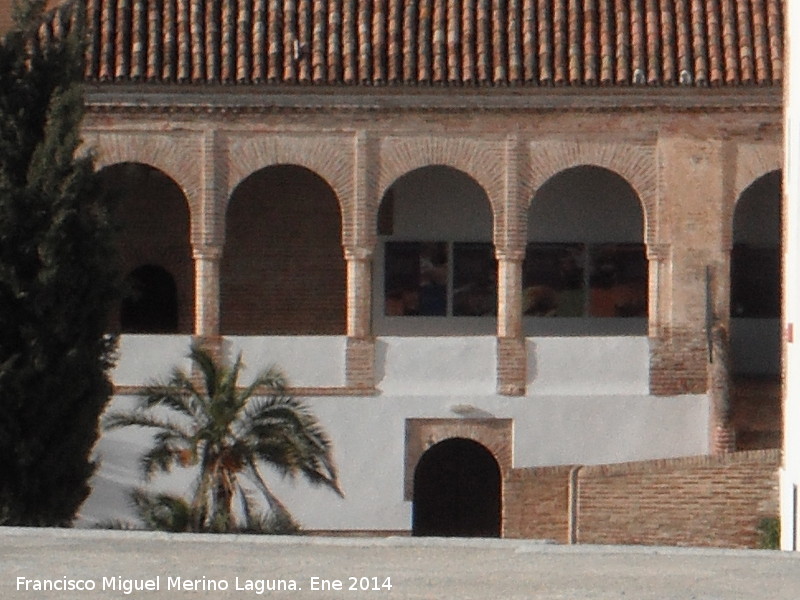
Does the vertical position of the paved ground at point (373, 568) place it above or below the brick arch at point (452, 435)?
below

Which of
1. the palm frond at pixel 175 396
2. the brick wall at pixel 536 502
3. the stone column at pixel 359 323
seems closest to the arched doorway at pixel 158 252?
the stone column at pixel 359 323

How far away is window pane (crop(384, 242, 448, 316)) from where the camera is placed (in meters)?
24.9

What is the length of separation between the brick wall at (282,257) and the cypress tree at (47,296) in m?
6.69

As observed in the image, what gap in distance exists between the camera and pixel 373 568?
1174 cm

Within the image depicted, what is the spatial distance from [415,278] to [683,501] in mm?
5086

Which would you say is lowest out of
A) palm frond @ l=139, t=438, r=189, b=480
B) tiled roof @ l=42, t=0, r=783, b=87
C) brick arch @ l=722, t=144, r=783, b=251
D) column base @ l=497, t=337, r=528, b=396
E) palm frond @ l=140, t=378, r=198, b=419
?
palm frond @ l=139, t=438, r=189, b=480

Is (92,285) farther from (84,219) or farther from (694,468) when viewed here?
(694,468)

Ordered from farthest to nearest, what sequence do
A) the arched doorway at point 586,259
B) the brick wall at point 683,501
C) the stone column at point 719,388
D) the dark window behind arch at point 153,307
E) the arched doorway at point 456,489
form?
the dark window behind arch at point 153,307 → the arched doorway at point 586,259 → the arched doorway at point 456,489 → the stone column at point 719,388 → the brick wall at point 683,501

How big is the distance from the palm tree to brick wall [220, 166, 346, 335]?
3.29m

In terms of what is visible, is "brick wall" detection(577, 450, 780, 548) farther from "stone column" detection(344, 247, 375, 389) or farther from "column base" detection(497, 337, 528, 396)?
"stone column" detection(344, 247, 375, 389)

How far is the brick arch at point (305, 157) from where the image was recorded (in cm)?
2286

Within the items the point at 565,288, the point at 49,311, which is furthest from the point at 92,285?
the point at 565,288

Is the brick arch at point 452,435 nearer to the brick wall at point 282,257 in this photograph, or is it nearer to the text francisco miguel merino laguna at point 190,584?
the brick wall at point 282,257

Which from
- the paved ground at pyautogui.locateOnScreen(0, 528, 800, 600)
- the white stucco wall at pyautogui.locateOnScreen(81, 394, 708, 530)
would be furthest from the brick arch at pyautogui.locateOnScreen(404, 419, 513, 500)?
the paved ground at pyautogui.locateOnScreen(0, 528, 800, 600)
